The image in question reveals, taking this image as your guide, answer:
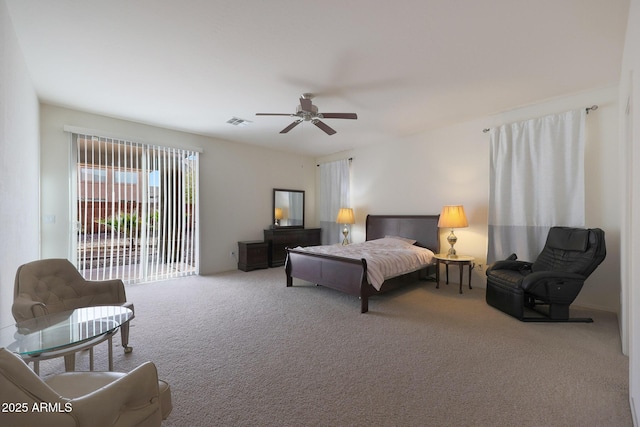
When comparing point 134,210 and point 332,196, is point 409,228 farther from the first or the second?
point 134,210

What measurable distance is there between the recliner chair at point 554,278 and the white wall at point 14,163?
461cm

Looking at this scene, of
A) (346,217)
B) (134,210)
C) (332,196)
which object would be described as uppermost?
(332,196)

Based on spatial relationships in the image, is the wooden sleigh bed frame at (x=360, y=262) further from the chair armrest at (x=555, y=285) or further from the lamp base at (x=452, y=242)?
the chair armrest at (x=555, y=285)

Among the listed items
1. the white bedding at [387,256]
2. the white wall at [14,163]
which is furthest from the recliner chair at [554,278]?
the white wall at [14,163]

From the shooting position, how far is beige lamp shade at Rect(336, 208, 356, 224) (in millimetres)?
5801

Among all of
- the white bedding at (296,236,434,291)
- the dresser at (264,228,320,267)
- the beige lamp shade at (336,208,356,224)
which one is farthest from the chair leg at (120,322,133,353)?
the beige lamp shade at (336,208,356,224)

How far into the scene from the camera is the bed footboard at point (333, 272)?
3305mm

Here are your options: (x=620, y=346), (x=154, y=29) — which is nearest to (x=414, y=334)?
(x=620, y=346)

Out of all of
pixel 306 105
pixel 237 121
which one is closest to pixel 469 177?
pixel 306 105

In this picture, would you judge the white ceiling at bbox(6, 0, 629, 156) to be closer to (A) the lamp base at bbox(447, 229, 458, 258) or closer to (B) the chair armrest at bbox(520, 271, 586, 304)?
(A) the lamp base at bbox(447, 229, 458, 258)

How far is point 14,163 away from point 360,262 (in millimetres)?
3490

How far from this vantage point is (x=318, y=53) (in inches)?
101

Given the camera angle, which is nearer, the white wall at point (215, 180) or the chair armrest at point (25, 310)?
the chair armrest at point (25, 310)

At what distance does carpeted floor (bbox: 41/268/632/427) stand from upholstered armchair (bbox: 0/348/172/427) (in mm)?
566
